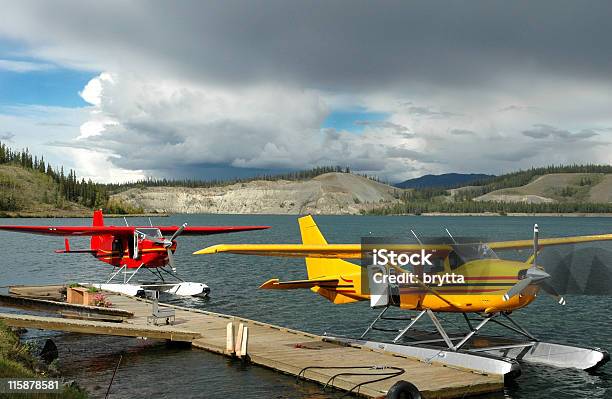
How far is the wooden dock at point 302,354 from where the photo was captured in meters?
10.5

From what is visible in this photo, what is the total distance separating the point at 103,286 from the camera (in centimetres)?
2489

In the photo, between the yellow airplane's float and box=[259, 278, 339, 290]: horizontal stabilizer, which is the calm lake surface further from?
box=[259, 278, 339, 290]: horizontal stabilizer

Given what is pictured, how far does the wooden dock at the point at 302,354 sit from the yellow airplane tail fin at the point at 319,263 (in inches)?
74.9

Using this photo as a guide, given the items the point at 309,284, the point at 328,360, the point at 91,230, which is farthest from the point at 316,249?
the point at 91,230

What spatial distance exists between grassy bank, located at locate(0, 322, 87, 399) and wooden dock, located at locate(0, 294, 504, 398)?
93 cm

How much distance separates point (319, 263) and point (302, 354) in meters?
3.77

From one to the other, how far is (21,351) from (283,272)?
1054 inches

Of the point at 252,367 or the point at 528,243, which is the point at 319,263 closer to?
the point at 252,367

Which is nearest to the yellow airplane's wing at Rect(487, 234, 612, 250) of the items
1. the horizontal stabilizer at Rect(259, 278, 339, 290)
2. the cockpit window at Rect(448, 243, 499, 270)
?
the cockpit window at Rect(448, 243, 499, 270)

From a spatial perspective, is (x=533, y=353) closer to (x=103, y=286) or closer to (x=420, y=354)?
(x=420, y=354)

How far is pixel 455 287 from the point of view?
12.1 meters

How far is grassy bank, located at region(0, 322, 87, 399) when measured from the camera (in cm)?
780

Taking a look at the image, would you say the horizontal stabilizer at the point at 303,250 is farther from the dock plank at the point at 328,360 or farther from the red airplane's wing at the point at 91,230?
the red airplane's wing at the point at 91,230

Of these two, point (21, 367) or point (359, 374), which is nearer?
point (21, 367)
